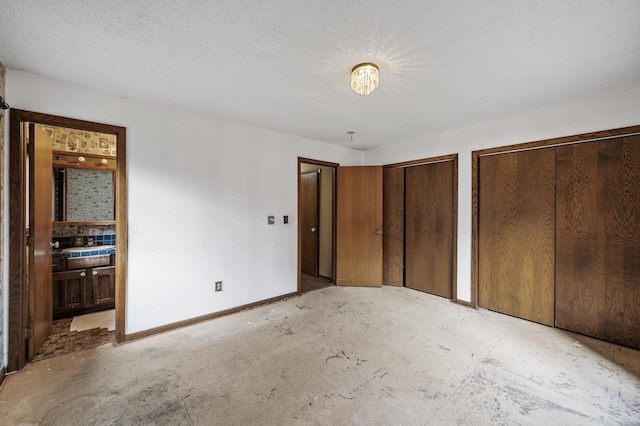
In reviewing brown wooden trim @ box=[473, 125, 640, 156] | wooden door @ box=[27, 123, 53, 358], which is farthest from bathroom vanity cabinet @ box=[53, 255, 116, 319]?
brown wooden trim @ box=[473, 125, 640, 156]

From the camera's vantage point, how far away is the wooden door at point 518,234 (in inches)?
110

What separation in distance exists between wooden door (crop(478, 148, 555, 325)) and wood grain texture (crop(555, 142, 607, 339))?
2.8 inches

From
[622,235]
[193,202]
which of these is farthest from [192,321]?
[622,235]

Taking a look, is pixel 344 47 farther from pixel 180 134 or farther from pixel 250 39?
pixel 180 134

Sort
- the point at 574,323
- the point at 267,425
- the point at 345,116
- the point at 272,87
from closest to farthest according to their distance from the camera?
1. the point at 267,425
2. the point at 272,87
3. the point at 574,323
4. the point at 345,116

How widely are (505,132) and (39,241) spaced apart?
4.98 metres

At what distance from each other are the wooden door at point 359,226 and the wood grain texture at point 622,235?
2.49 metres

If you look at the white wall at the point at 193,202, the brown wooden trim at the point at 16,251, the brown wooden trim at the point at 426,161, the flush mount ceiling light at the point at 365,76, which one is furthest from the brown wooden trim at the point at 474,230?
the brown wooden trim at the point at 16,251

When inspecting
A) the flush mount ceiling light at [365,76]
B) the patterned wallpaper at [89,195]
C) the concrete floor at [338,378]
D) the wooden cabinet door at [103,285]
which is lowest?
the concrete floor at [338,378]

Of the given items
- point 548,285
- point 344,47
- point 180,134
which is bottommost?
point 548,285

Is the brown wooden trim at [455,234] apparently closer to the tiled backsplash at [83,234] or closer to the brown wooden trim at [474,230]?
the brown wooden trim at [474,230]

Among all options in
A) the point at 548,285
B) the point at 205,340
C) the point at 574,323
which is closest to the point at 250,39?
the point at 205,340

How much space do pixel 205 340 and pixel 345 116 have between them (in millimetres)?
2812

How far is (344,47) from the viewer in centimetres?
171
